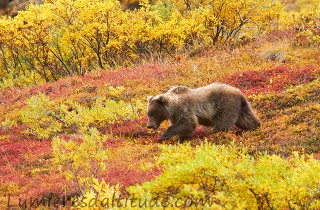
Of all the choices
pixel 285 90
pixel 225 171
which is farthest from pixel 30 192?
pixel 285 90

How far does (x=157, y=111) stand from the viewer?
11594 mm

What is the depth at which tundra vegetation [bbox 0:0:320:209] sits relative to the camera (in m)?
4.79

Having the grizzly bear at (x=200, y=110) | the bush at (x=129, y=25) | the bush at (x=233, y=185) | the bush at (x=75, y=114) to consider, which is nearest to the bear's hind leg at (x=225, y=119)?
the grizzly bear at (x=200, y=110)

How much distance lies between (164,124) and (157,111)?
231 centimetres

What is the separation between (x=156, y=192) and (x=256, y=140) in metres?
6.61

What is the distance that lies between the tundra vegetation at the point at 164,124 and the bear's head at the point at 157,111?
785 mm

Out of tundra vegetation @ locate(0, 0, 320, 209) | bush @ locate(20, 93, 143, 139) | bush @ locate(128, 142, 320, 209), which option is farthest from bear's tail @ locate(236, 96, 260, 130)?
bush @ locate(128, 142, 320, 209)

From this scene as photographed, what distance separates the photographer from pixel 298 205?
4.80 metres

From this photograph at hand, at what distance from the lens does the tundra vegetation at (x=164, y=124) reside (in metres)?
4.79

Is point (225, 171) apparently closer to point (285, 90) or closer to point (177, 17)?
point (285, 90)

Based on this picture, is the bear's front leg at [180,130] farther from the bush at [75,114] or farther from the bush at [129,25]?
the bush at [129,25]

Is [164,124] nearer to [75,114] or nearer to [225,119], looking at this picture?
[225,119]

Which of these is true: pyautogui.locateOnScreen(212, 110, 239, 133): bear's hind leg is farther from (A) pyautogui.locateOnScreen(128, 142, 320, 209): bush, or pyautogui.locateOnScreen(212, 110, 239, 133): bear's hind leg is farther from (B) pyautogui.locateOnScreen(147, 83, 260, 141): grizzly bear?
(A) pyautogui.locateOnScreen(128, 142, 320, 209): bush

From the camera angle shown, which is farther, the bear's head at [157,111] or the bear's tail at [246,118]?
the bear's tail at [246,118]
